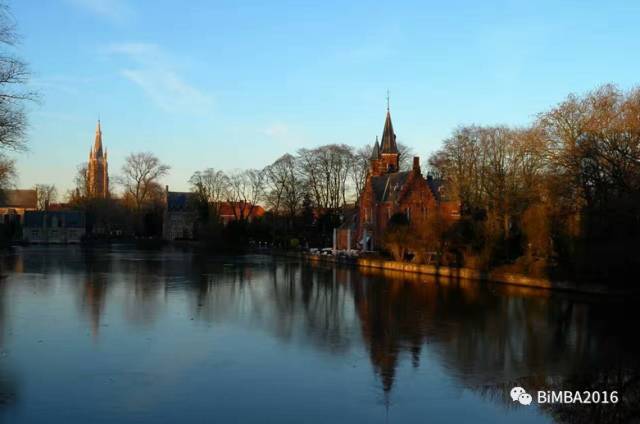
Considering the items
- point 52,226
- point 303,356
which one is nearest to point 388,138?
point 303,356

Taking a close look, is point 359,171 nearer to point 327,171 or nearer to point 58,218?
point 327,171

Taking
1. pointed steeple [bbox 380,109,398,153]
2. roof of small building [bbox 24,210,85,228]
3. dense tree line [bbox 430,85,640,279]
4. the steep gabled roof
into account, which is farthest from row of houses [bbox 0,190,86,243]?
dense tree line [bbox 430,85,640,279]

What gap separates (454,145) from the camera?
4659 centimetres

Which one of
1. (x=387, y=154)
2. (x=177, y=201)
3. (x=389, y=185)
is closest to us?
(x=389, y=185)

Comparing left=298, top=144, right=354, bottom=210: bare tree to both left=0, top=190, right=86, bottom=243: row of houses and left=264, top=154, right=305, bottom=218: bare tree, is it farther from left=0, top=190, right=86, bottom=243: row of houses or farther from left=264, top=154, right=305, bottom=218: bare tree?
left=0, top=190, right=86, bottom=243: row of houses

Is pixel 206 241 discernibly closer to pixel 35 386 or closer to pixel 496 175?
pixel 496 175

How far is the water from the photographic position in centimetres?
1010

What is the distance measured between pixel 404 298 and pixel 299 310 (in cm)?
560

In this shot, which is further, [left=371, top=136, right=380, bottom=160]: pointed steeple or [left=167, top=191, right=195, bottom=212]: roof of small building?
[left=167, top=191, right=195, bottom=212]: roof of small building

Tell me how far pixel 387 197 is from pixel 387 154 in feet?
32.3

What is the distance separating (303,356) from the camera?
46.7ft

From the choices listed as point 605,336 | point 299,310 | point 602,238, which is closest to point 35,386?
point 299,310

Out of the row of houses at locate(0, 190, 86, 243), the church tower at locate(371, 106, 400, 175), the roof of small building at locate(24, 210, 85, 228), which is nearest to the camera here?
the church tower at locate(371, 106, 400, 175)

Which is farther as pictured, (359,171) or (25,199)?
(25,199)
